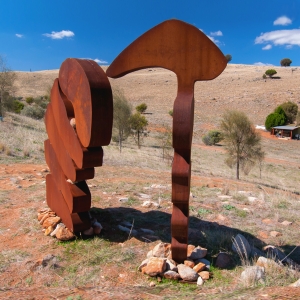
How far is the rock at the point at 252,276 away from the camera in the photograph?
11.4ft

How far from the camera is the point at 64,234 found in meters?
4.80

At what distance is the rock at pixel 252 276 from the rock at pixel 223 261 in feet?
1.46

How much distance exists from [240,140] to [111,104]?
12.5 meters

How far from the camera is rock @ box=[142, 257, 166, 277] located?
3.74 m

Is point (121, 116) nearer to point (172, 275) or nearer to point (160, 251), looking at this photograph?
point (160, 251)

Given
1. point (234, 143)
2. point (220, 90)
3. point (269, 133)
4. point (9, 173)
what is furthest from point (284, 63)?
point (9, 173)

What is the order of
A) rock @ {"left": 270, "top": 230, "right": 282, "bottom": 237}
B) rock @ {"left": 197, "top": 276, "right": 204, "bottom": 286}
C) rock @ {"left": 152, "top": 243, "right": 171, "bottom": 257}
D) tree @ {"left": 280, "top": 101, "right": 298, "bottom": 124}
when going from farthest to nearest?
tree @ {"left": 280, "top": 101, "right": 298, "bottom": 124}
rock @ {"left": 270, "top": 230, "right": 282, "bottom": 237}
rock @ {"left": 152, "top": 243, "right": 171, "bottom": 257}
rock @ {"left": 197, "top": 276, "right": 204, "bottom": 286}

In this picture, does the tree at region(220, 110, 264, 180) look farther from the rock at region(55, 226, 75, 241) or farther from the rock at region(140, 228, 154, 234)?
the rock at region(55, 226, 75, 241)

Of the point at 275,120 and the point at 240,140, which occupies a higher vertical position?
the point at 275,120

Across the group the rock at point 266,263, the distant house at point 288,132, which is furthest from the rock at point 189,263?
the distant house at point 288,132

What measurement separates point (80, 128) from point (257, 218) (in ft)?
13.4

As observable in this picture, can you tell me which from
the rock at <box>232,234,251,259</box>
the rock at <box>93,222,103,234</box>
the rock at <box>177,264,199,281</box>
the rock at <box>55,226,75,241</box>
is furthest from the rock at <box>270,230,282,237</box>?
the rock at <box>55,226,75,241</box>

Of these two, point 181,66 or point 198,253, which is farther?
point 198,253

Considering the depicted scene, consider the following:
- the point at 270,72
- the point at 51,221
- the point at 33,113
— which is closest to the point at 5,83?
the point at 33,113
